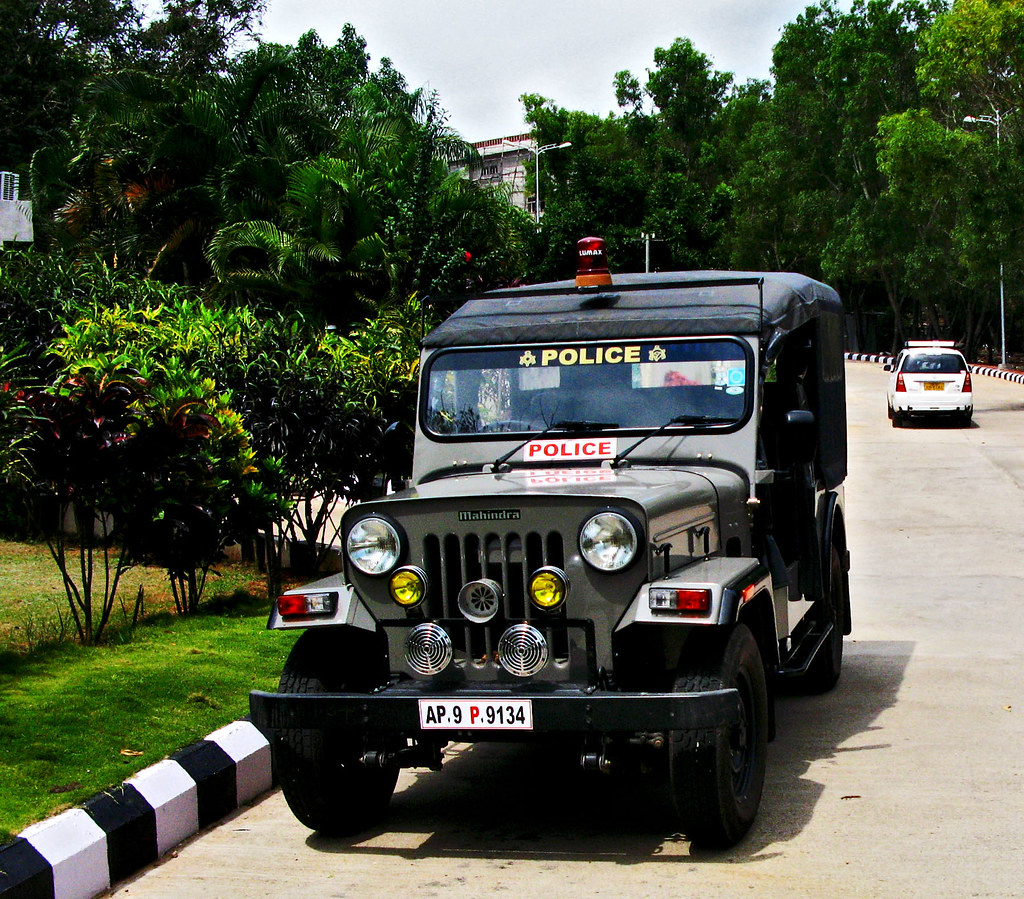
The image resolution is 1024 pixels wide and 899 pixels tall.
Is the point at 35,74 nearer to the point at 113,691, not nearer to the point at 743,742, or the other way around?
the point at 113,691

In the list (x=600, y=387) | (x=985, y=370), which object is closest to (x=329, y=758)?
(x=600, y=387)

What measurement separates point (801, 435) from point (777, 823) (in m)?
1.91

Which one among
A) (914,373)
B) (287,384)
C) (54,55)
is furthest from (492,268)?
(54,55)

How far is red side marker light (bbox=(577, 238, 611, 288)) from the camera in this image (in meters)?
7.03

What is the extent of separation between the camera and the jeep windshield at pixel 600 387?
21.2 ft

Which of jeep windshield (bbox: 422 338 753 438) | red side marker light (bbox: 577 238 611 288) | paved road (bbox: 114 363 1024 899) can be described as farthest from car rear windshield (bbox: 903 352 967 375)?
jeep windshield (bbox: 422 338 753 438)

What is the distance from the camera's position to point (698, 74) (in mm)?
68562

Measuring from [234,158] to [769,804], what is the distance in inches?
750

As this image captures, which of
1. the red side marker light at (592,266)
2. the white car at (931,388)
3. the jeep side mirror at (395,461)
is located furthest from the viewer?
the white car at (931,388)

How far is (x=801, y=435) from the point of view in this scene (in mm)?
6578

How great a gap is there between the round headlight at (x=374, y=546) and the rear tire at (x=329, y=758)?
0.37 meters

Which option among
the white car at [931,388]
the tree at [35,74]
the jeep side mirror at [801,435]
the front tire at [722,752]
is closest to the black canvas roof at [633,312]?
the jeep side mirror at [801,435]

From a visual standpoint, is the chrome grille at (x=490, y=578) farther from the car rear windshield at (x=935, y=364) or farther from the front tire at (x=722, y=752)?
the car rear windshield at (x=935, y=364)

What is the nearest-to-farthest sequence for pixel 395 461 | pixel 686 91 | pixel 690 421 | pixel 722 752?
pixel 722 752 < pixel 690 421 < pixel 395 461 < pixel 686 91
